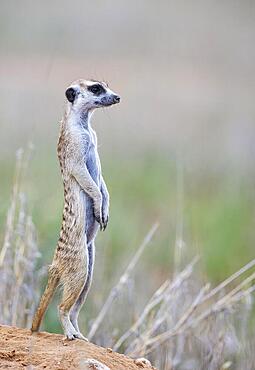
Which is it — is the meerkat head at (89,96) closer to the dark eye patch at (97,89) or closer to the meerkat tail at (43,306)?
the dark eye patch at (97,89)

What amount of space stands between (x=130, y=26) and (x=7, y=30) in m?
3.21

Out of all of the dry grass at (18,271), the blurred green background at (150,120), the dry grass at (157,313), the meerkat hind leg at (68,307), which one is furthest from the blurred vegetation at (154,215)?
the meerkat hind leg at (68,307)

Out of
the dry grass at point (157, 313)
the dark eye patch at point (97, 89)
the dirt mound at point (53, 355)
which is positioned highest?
the dark eye patch at point (97, 89)

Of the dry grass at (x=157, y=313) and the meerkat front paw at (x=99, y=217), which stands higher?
the dry grass at (x=157, y=313)

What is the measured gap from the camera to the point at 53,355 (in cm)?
456

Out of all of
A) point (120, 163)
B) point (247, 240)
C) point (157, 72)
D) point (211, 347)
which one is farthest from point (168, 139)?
point (211, 347)

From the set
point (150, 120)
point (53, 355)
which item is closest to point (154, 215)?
point (150, 120)

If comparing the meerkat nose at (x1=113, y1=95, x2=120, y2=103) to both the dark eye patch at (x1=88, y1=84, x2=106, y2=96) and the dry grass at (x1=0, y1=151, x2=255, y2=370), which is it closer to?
the dark eye patch at (x1=88, y1=84, x2=106, y2=96)

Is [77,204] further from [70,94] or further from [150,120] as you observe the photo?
[150,120]

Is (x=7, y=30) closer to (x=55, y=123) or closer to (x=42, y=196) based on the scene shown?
(x=55, y=123)

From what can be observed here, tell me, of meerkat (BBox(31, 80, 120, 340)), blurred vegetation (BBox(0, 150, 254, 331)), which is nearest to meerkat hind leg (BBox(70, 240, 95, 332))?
meerkat (BBox(31, 80, 120, 340))

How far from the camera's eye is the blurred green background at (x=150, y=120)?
30.7 feet

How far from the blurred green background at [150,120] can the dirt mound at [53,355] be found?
1851mm

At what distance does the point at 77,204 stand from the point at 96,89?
1.53ft
